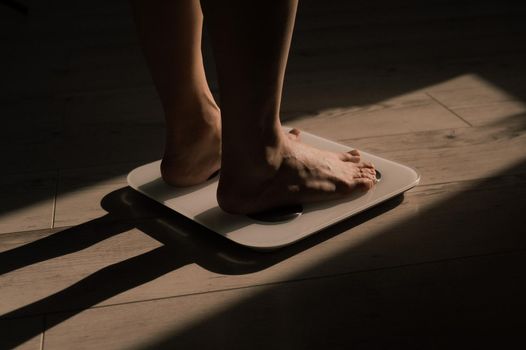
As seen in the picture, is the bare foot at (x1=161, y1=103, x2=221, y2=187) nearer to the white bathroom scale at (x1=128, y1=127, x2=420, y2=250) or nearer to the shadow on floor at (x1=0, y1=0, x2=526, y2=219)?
the white bathroom scale at (x1=128, y1=127, x2=420, y2=250)

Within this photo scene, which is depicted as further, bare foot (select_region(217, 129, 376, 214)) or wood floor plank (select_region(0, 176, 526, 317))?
bare foot (select_region(217, 129, 376, 214))

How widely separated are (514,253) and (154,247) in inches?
21.1

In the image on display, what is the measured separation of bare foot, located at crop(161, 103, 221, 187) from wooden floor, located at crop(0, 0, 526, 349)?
7 cm

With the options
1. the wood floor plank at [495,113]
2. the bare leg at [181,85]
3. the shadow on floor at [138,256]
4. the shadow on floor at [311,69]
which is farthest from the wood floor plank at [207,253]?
the wood floor plank at [495,113]

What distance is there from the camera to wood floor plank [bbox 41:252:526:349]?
847mm

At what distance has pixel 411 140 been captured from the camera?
1449 mm

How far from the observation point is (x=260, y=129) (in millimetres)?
1028

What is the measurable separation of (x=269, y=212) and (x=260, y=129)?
0.15 meters

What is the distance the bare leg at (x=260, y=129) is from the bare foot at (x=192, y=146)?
112mm

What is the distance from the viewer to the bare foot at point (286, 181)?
107 cm

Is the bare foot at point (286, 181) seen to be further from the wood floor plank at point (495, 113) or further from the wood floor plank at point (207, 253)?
the wood floor plank at point (495, 113)

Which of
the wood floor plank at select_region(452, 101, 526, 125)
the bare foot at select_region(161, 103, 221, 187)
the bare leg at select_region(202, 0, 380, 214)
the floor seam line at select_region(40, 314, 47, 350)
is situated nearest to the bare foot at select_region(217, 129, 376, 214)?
the bare leg at select_region(202, 0, 380, 214)

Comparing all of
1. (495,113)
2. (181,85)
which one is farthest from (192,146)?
(495,113)

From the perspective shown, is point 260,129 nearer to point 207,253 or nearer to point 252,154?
point 252,154
